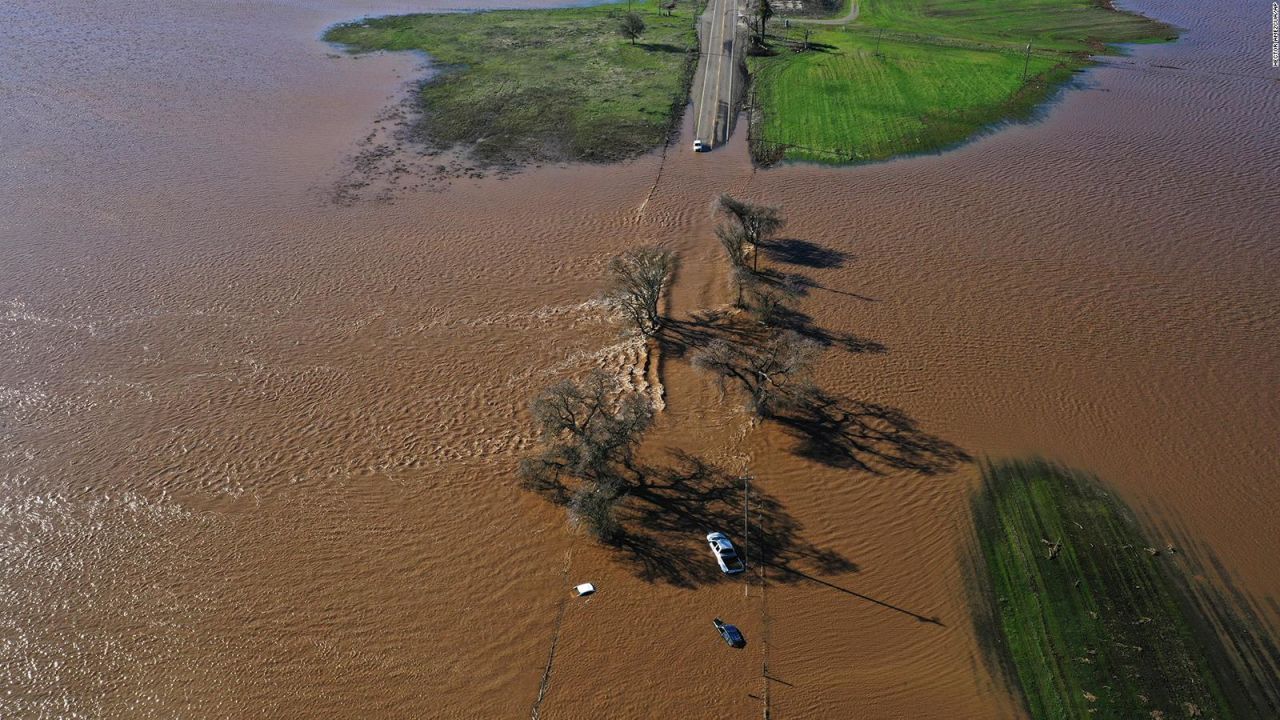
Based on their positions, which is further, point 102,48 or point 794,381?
point 102,48

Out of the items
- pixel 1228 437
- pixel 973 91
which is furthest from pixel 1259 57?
pixel 1228 437

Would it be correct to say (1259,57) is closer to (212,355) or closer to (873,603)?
(873,603)

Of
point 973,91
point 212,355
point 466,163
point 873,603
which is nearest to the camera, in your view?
point 873,603

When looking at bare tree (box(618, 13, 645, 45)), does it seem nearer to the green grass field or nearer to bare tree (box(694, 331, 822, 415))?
the green grass field

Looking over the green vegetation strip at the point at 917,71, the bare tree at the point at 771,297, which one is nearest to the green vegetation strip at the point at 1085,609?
the bare tree at the point at 771,297

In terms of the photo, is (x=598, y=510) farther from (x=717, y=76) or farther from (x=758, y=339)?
(x=717, y=76)

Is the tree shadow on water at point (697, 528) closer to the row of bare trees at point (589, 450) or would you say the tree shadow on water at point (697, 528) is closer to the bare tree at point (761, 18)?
the row of bare trees at point (589, 450)
